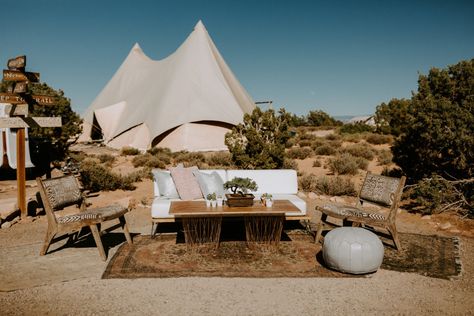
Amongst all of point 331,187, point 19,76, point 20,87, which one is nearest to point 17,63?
point 19,76

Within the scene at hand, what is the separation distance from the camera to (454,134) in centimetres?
765

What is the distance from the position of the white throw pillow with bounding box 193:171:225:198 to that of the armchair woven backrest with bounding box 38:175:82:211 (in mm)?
1847

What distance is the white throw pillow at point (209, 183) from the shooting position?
246 inches

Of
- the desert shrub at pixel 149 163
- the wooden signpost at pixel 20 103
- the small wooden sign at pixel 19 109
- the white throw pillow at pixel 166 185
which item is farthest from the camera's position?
the desert shrub at pixel 149 163

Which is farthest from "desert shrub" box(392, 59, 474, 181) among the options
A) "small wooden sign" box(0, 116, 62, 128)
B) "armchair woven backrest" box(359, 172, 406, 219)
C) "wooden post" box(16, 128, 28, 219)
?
"wooden post" box(16, 128, 28, 219)

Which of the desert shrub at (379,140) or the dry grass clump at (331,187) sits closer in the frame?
the dry grass clump at (331,187)

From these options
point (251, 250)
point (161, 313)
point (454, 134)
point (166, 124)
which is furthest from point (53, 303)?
point (166, 124)

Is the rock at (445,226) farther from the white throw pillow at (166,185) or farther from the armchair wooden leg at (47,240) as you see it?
the armchair wooden leg at (47,240)

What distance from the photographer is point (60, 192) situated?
524 cm

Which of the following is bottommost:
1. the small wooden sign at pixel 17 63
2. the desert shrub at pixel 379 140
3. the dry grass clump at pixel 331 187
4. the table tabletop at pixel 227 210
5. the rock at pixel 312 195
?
the rock at pixel 312 195

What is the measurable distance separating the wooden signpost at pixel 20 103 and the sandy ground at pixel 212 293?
2.54m

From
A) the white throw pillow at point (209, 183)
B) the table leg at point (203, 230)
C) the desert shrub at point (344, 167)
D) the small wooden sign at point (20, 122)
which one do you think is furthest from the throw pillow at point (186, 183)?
the desert shrub at point (344, 167)

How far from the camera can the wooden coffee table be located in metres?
4.99

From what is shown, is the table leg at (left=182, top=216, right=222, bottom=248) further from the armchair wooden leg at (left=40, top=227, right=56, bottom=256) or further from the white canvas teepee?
the white canvas teepee
